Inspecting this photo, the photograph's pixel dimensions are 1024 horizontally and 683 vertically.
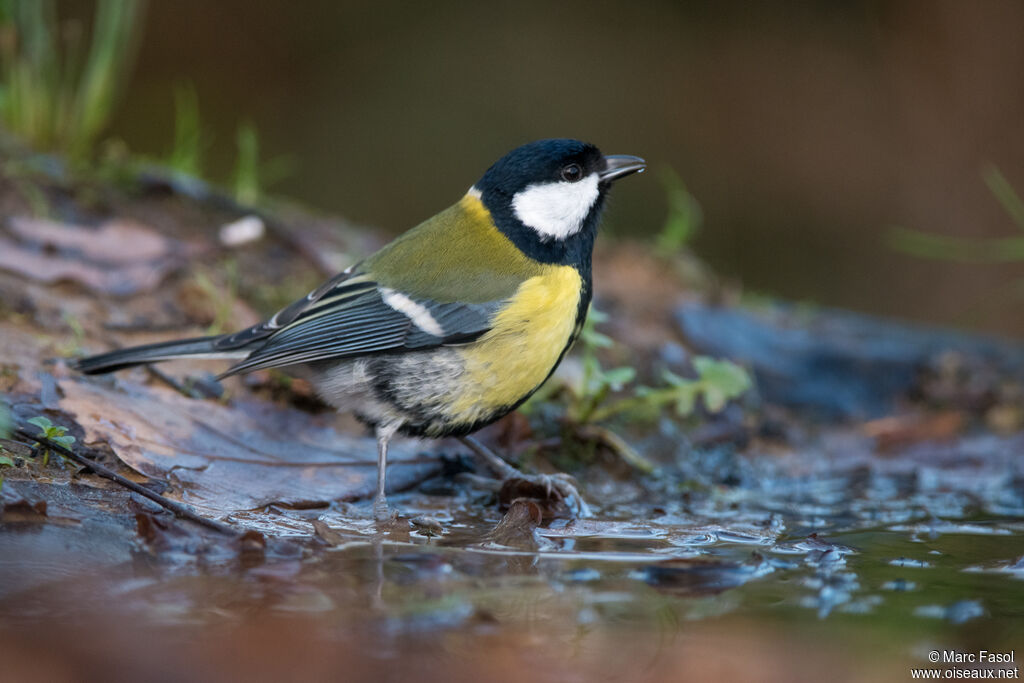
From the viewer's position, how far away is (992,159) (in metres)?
8.62

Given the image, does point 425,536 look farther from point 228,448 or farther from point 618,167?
point 618,167

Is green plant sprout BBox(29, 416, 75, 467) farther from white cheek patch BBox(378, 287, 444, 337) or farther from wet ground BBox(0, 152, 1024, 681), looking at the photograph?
white cheek patch BBox(378, 287, 444, 337)

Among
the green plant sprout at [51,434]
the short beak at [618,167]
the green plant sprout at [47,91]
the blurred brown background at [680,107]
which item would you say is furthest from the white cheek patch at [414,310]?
the blurred brown background at [680,107]

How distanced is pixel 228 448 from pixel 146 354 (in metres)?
0.38

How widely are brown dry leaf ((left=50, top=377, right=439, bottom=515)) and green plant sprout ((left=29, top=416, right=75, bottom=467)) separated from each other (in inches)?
4.5

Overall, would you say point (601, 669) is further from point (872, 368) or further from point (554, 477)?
point (872, 368)

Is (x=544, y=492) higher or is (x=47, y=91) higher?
(x=47, y=91)

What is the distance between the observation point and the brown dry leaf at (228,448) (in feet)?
8.91

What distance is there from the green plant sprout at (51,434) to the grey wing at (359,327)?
0.51 m

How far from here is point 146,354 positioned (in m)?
3.02

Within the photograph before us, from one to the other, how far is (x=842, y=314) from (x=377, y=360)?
119 inches

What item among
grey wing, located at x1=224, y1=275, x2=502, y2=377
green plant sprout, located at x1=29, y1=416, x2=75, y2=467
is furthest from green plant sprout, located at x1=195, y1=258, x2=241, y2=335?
→ green plant sprout, located at x1=29, y1=416, x2=75, y2=467

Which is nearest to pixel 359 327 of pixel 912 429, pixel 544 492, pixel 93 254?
pixel 544 492

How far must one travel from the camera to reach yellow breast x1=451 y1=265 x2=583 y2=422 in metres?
2.98
